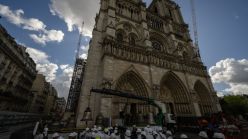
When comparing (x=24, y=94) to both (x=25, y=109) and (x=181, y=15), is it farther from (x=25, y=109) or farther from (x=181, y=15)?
(x=181, y=15)

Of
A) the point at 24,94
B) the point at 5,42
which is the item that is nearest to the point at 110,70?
the point at 5,42

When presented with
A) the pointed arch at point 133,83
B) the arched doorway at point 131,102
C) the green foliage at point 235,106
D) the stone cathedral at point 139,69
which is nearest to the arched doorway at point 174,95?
the stone cathedral at point 139,69

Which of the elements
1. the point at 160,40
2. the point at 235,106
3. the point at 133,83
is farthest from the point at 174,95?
the point at 235,106

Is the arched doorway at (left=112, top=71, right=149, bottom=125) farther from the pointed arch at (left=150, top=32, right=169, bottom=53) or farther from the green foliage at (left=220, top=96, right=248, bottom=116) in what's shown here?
the green foliage at (left=220, top=96, right=248, bottom=116)

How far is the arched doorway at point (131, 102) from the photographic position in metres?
12.9

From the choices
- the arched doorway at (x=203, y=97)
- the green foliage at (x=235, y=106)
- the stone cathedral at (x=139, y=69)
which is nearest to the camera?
the stone cathedral at (x=139, y=69)

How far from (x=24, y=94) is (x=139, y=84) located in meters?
26.8

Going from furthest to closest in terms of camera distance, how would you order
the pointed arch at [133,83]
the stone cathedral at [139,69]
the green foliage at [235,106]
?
the green foliage at [235,106]
the pointed arch at [133,83]
the stone cathedral at [139,69]

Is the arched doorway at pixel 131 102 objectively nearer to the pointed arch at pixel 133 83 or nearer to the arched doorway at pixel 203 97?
the pointed arch at pixel 133 83

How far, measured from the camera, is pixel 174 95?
1822 cm

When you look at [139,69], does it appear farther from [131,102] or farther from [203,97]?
[203,97]

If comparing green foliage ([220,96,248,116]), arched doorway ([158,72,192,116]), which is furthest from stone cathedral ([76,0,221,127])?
green foliage ([220,96,248,116])

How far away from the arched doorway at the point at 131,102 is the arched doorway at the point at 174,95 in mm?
4090

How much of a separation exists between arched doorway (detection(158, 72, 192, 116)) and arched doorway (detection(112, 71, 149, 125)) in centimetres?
409
